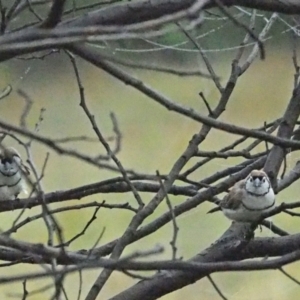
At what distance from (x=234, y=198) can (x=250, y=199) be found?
3 cm

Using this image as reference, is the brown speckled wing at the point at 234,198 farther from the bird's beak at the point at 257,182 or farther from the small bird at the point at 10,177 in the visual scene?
the small bird at the point at 10,177

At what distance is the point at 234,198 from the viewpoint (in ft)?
3.38

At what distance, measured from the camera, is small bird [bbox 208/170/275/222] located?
3.06ft

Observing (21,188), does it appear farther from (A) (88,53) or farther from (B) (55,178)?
(A) (88,53)

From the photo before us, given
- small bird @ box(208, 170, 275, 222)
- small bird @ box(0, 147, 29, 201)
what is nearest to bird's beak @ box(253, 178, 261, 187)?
small bird @ box(208, 170, 275, 222)

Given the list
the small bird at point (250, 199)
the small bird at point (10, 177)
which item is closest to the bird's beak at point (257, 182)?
the small bird at point (250, 199)

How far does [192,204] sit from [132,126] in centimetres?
76

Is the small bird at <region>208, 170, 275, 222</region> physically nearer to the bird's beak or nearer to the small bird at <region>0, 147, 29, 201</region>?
the bird's beak

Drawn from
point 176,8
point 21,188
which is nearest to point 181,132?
point 21,188

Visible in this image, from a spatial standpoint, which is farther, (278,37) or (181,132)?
(181,132)

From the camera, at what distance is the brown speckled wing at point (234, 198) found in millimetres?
1014

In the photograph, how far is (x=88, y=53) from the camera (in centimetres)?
44

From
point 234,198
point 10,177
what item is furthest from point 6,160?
point 234,198

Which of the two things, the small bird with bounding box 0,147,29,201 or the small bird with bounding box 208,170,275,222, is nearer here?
the small bird with bounding box 208,170,275,222
